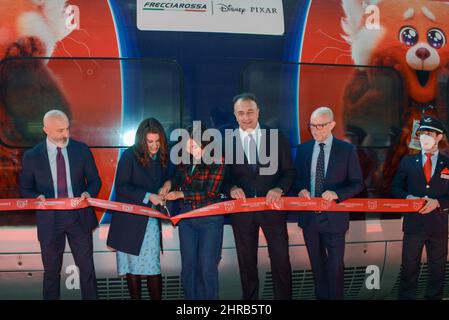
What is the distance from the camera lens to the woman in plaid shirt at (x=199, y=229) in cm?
454

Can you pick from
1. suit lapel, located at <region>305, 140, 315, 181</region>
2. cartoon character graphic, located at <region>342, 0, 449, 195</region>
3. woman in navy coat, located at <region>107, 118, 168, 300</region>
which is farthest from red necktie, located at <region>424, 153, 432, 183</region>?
woman in navy coat, located at <region>107, 118, 168, 300</region>

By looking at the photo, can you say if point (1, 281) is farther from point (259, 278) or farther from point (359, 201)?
point (359, 201)

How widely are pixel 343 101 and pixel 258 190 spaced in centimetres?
134

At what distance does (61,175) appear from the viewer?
4.60 m

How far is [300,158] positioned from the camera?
483 cm

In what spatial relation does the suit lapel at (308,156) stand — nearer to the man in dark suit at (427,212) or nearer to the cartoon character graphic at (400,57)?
the cartoon character graphic at (400,57)

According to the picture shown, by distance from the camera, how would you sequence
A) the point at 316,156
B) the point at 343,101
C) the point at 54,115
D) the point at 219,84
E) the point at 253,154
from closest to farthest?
the point at 54,115 < the point at 253,154 < the point at 316,156 < the point at 219,84 < the point at 343,101

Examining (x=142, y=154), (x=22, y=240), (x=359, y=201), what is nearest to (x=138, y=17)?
(x=142, y=154)

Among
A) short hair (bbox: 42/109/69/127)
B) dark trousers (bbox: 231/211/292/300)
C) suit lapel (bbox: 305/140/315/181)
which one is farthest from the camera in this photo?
suit lapel (bbox: 305/140/315/181)

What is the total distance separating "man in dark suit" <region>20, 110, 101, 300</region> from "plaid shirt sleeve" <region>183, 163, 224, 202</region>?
799mm

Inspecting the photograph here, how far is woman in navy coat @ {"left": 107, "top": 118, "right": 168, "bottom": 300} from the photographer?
179 inches

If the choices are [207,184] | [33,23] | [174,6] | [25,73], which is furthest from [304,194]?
[33,23]

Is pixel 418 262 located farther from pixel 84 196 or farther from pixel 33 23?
pixel 33 23

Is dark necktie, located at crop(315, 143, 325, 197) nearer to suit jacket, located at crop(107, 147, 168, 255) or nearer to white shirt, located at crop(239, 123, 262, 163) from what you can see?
white shirt, located at crop(239, 123, 262, 163)
